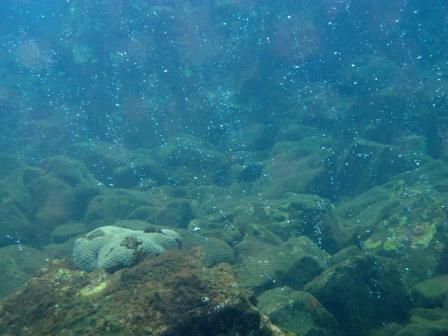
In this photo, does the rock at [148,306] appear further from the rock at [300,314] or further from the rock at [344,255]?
the rock at [344,255]

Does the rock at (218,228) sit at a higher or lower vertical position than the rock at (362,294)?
higher

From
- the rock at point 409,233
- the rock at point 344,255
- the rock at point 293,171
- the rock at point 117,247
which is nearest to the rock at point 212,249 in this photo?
the rock at point 117,247

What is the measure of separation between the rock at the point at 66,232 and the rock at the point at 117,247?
450 centimetres

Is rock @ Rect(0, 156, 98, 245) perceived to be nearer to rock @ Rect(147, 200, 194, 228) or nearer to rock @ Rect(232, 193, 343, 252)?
rock @ Rect(147, 200, 194, 228)

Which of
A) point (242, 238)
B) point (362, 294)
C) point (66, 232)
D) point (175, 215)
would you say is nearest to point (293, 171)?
point (175, 215)

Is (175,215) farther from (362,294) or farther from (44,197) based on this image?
(362,294)

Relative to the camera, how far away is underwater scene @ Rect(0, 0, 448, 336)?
4.54m

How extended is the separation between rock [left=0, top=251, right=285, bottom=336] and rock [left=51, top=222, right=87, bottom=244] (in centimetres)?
648

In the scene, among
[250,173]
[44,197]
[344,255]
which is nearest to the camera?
[344,255]

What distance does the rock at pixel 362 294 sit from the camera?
610 cm

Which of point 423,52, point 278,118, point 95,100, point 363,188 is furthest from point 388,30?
point 95,100

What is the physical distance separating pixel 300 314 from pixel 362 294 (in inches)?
47.3

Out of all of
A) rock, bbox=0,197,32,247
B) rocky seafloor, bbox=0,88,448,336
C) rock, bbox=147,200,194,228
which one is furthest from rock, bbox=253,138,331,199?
rock, bbox=0,197,32,247

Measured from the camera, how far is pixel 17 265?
870 cm
